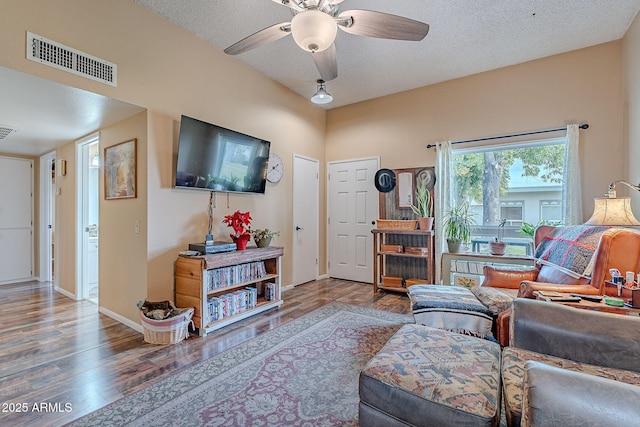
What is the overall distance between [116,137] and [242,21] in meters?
1.80

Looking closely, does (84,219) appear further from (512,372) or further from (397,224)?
(512,372)

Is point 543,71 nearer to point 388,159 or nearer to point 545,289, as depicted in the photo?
point 388,159

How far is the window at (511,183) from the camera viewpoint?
3.59m

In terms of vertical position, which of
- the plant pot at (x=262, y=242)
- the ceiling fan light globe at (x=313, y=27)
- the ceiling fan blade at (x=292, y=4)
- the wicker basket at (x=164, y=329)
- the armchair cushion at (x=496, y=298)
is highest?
the ceiling fan blade at (x=292, y=4)

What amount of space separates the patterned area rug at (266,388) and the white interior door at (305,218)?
1.94m

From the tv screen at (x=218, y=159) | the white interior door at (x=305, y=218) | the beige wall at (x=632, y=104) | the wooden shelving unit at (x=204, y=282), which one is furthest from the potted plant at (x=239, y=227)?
the beige wall at (x=632, y=104)

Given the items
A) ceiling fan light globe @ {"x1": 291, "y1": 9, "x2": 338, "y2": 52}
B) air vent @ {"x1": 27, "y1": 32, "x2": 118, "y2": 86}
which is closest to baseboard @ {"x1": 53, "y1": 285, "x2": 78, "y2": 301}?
air vent @ {"x1": 27, "y1": 32, "x2": 118, "y2": 86}

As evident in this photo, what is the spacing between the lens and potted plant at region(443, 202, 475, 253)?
3.73 metres

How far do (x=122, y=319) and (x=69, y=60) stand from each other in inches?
95.6

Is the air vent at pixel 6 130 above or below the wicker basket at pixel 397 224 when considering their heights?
above

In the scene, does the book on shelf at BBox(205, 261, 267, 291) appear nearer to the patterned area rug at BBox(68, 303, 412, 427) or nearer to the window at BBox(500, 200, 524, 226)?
the patterned area rug at BBox(68, 303, 412, 427)

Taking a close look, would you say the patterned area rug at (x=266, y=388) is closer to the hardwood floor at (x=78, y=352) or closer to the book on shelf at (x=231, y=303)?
the hardwood floor at (x=78, y=352)

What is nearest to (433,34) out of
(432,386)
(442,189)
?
(442,189)

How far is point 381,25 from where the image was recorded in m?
1.92
